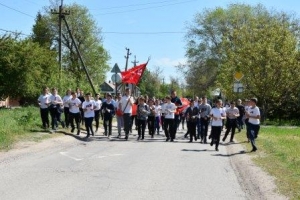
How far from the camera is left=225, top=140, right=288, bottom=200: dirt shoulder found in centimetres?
903

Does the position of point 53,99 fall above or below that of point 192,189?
above

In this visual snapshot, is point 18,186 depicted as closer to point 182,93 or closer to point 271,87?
point 271,87

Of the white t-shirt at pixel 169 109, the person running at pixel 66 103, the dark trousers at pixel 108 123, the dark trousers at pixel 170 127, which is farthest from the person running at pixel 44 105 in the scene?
the dark trousers at pixel 170 127

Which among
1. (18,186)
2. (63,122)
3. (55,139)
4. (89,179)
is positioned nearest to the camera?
(18,186)

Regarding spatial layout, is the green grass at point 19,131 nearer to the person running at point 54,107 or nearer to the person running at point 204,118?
the person running at point 54,107

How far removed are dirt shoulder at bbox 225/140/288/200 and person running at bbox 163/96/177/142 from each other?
16.0 feet

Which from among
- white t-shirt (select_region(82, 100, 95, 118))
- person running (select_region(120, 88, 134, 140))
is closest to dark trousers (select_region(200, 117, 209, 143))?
person running (select_region(120, 88, 134, 140))

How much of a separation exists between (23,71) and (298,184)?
127ft

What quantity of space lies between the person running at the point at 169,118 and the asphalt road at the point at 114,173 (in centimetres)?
386

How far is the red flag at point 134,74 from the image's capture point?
75.3ft

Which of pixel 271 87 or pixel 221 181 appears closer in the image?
pixel 221 181

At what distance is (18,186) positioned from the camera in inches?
345

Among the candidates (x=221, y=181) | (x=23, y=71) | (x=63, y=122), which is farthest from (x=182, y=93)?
(x=221, y=181)

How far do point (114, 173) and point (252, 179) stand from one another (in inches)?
120
